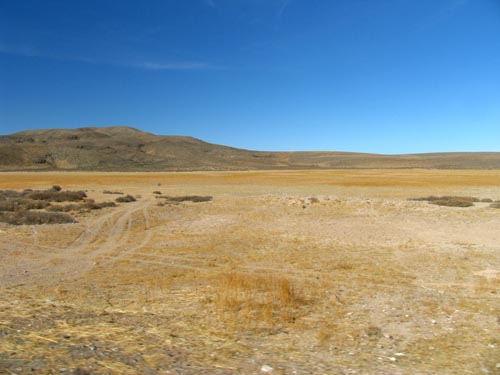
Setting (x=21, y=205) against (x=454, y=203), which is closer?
(x=21, y=205)

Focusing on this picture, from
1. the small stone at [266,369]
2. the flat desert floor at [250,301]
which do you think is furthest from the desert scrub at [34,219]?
the small stone at [266,369]

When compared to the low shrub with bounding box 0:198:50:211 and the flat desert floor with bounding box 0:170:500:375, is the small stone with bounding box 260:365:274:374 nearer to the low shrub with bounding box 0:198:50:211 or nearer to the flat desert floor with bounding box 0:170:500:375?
the flat desert floor with bounding box 0:170:500:375

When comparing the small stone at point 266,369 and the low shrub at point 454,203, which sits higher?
the low shrub at point 454,203

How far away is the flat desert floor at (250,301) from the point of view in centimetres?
543

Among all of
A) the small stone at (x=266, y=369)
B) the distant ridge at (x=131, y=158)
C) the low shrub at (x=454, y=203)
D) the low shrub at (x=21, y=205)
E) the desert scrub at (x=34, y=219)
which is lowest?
the small stone at (x=266, y=369)

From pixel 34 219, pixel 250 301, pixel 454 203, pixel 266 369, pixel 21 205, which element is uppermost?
pixel 21 205

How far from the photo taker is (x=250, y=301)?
26.7 feet

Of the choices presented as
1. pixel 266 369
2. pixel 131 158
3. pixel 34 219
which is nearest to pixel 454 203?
pixel 34 219

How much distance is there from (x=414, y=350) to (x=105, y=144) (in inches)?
6474

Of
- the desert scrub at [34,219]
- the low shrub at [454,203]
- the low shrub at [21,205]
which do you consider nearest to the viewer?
the desert scrub at [34,219]

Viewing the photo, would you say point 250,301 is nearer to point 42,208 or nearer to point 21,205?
point 42,208

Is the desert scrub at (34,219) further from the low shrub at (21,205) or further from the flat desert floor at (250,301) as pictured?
the low shrub at (21,205)

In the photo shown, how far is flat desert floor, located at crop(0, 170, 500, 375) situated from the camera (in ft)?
17.8

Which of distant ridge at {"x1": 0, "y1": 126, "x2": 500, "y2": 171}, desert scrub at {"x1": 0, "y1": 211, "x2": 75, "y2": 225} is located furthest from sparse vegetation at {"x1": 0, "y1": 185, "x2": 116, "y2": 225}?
distant ridge at {"x1": 0, "y1": 126, "x2": 500, "y2": 171}
